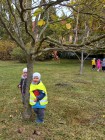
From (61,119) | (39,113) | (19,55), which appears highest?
(19,55)

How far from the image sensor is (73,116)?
7215 mm

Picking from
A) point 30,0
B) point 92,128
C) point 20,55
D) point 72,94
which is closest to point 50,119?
point 92,128

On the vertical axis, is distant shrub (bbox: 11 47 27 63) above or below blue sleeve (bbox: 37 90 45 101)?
above

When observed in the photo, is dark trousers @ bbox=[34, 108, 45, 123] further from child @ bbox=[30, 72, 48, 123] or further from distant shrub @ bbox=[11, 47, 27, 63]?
distant shrub @ bbox=[11, 47, 27, 63]

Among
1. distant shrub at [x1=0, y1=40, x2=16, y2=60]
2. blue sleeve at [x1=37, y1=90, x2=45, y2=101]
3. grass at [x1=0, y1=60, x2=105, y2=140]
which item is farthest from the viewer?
distant shrub at [x1=0, y1=40, x2=16, y2=60]

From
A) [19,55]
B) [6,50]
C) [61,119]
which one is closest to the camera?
[61,119]

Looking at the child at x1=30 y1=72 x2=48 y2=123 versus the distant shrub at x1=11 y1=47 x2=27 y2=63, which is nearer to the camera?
the child at x1=30 y1=72 x2=48 y2=123

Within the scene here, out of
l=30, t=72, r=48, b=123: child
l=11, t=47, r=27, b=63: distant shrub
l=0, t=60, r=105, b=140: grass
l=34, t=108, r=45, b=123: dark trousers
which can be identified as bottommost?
l=0, t=60, r=105, b=140: grass

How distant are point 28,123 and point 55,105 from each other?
6.92 feet

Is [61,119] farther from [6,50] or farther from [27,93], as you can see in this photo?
[6,50]

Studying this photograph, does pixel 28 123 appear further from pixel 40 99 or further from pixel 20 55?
pixel 20 55

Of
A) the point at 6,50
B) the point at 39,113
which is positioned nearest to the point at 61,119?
the point at 39,113

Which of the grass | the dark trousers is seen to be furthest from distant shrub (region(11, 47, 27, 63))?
Result: the dark trousers

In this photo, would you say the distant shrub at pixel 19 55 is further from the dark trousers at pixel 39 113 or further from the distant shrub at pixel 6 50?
the dark trousers at pixel 39 113
